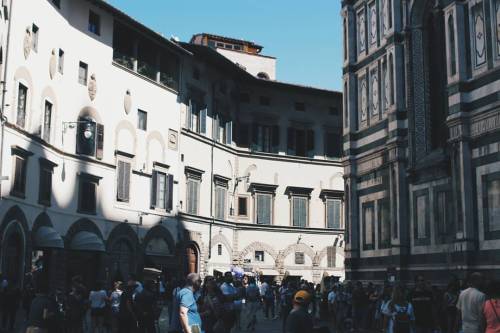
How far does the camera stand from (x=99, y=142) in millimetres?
33594

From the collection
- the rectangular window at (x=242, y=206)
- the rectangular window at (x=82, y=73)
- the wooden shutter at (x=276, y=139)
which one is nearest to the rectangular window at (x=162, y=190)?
the rectangular window at (x=82, y=73)

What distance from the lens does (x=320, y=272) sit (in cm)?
4578

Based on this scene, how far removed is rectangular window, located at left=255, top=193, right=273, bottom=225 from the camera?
44781 millimetres

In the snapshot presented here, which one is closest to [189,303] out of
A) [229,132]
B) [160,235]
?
[160,235]

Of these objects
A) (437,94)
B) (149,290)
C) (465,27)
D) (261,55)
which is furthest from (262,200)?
(149,290)

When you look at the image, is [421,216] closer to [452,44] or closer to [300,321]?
[452,44]

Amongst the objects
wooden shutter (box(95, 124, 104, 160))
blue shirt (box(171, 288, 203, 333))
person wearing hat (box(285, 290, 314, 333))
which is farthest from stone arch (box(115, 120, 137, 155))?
person wearing hat (box(285, 290, 314, 333))

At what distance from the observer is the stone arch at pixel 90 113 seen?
3294cm

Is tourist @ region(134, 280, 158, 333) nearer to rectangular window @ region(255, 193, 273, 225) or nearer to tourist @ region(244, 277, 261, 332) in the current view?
tourist @ region(244, 277, 261, 332)

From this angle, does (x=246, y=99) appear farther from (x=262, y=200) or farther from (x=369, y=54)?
(x=369, y=54)

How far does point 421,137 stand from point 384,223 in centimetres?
403

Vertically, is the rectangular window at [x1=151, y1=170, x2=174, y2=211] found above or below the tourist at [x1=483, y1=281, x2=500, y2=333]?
above

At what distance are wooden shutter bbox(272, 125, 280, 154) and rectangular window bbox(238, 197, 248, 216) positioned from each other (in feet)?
12.5

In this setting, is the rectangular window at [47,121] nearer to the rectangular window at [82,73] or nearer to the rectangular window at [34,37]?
the rectangular window at [34,37]
